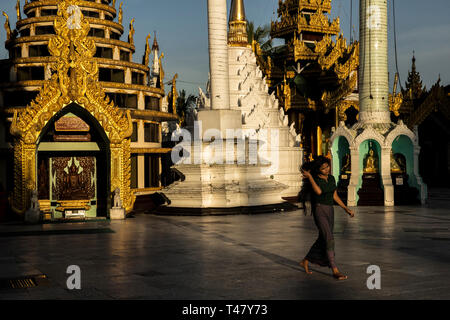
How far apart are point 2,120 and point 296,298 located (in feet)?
64.9

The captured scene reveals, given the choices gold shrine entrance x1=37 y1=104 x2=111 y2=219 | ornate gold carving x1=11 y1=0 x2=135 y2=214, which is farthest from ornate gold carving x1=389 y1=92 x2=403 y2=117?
ornate gold carving x1=11 y1=0 x2=135 y2=214

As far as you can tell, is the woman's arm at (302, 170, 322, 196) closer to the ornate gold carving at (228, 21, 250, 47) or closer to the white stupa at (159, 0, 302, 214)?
the white stupa at (159, 0, 302, 214)

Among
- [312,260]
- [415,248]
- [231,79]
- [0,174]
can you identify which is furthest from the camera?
[231,79]

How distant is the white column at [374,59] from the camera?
25.3m

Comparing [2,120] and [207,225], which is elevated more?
[2,120]

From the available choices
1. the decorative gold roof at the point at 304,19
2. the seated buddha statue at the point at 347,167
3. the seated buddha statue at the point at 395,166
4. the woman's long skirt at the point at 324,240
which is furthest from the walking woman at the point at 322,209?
the decorative gold roof at the point at 304,19

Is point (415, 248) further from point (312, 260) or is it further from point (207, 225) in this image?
point (207, 225)

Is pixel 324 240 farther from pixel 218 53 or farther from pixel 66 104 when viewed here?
pixel 218 53

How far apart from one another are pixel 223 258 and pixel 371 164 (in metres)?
15.6

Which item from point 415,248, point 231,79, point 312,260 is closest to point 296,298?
point 312,260

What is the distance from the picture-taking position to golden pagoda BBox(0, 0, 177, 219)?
1981cm

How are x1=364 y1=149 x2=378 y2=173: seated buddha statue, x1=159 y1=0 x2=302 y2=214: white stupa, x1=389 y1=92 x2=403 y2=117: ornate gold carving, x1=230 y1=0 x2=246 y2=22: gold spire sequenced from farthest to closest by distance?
x1=389 y1=92 x2=403 y2=117: ornate gold carving, x1=230 y1=0 x2=246 y2=22: gold spire, x1=364 y1=149 x2=378 y2=173: seated buddha statue, x1=159 y1=0 x2=302 y2=214: white stupa

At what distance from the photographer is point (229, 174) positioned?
21.6 m

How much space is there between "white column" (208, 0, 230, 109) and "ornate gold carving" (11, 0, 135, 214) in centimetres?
348
